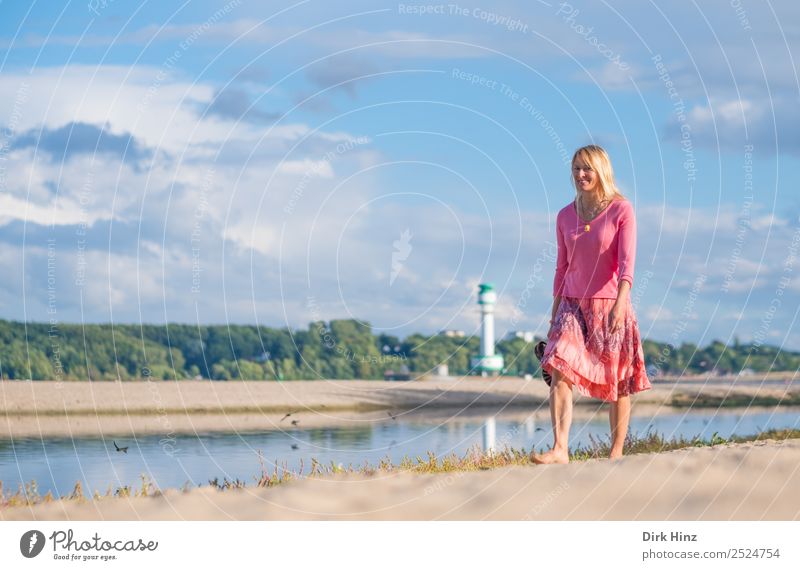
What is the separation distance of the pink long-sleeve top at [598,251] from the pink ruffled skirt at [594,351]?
15 centimetres

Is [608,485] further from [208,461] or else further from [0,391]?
[0,391]

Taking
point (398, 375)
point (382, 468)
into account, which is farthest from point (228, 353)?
point (382, 468)

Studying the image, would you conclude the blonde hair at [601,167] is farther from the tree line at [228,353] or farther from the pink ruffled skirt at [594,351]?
the tree line at [228,353]

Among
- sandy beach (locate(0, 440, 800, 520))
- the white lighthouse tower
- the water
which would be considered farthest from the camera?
the white lighthouse tower

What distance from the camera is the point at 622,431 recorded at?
45.8 ft

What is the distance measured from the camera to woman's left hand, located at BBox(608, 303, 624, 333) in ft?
42.3

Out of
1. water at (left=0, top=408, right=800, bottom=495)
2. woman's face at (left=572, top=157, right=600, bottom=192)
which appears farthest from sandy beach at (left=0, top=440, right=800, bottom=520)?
water at (left=0, top=408, right=800, bottom=495)

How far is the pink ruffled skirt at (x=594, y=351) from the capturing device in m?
13.1

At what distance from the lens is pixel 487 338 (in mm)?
76875

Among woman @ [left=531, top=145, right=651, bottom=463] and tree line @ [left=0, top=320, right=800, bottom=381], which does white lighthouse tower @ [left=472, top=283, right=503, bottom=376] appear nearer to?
tree line @ [left=0, top=320, right=800, bottom=381]

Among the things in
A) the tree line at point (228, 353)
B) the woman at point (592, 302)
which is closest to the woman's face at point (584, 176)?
the woman at point (592, 302)

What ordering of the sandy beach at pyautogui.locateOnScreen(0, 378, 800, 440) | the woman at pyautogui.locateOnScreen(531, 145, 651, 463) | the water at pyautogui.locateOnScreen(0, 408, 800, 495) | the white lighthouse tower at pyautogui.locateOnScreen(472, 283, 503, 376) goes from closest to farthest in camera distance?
the woman at pyautogui.locateOnScreen(531, 145, 651, 463)
the water at pyautogui.locateOnScreen(0, 408, 800, 495)
the sandy beach at pyautogui.locateOnScreen(0, 378, 800, 440)
the white lighthouse tower at pyautogui.locateOnScreen(472, 283, 503, 376)
